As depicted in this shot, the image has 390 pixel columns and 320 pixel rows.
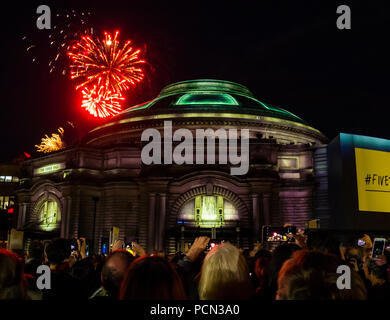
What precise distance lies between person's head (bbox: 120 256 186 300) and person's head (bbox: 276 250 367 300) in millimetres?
1053

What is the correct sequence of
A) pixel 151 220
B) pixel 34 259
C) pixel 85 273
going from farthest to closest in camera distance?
pixel 151 220 < pixel 34 259 < pixel 85 273

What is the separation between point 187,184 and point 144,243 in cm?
861

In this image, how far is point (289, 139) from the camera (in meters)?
66.2

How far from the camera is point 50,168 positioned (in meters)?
64.9

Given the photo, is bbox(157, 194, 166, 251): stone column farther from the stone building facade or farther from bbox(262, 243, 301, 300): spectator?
bbox(262, 243, 301, 300): spectator

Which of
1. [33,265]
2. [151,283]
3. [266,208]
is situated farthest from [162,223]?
[151,283]

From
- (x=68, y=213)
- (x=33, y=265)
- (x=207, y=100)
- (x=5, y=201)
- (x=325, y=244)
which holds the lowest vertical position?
(x=33, y=265)

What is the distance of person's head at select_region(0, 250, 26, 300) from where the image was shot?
4.90 m

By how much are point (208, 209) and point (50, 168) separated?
25.4m

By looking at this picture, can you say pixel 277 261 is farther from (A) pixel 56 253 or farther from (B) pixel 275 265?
(A) pixel 56 253

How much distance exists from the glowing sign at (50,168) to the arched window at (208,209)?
19.7m

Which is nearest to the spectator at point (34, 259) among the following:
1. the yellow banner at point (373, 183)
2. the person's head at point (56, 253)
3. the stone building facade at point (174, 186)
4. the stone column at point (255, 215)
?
the person's head at point (56, 253)
